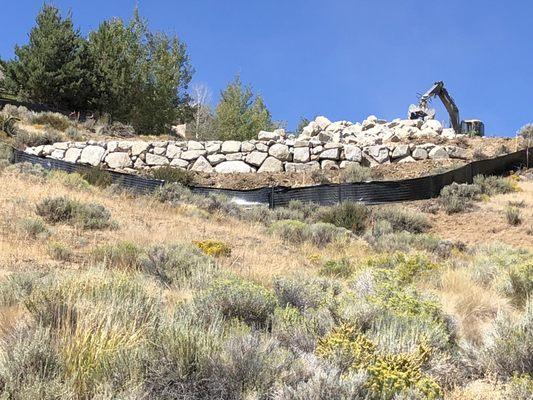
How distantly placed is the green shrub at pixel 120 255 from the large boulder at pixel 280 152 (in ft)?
48.1

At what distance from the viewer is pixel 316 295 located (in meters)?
4.83

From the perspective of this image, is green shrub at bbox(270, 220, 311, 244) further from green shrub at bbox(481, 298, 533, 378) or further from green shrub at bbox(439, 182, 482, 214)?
green shrub at bbox(481, 298, 533, 378)

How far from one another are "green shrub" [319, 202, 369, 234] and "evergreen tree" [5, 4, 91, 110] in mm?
23471

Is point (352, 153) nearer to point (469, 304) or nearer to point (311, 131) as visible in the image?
point (311, 131)

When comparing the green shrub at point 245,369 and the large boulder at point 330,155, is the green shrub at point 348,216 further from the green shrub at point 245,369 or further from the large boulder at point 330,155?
the green shrub at point 245,369

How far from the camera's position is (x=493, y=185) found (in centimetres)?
1838

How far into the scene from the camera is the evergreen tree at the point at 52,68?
106ft

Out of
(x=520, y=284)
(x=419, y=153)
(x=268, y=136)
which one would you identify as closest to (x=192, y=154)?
(x=268, y=136)

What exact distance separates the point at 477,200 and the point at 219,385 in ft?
53.1

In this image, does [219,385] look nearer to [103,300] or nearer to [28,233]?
[103,300]

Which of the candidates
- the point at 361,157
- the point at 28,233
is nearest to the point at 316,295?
the point at 28,233

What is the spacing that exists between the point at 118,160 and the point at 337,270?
53.1 feet

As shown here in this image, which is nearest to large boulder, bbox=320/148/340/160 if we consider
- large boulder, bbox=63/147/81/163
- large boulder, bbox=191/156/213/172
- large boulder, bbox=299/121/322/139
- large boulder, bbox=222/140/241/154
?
large boulder, bbox=222/140/241/154

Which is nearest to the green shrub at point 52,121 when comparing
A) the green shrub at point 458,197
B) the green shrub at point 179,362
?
the green shrub at point 458,197
